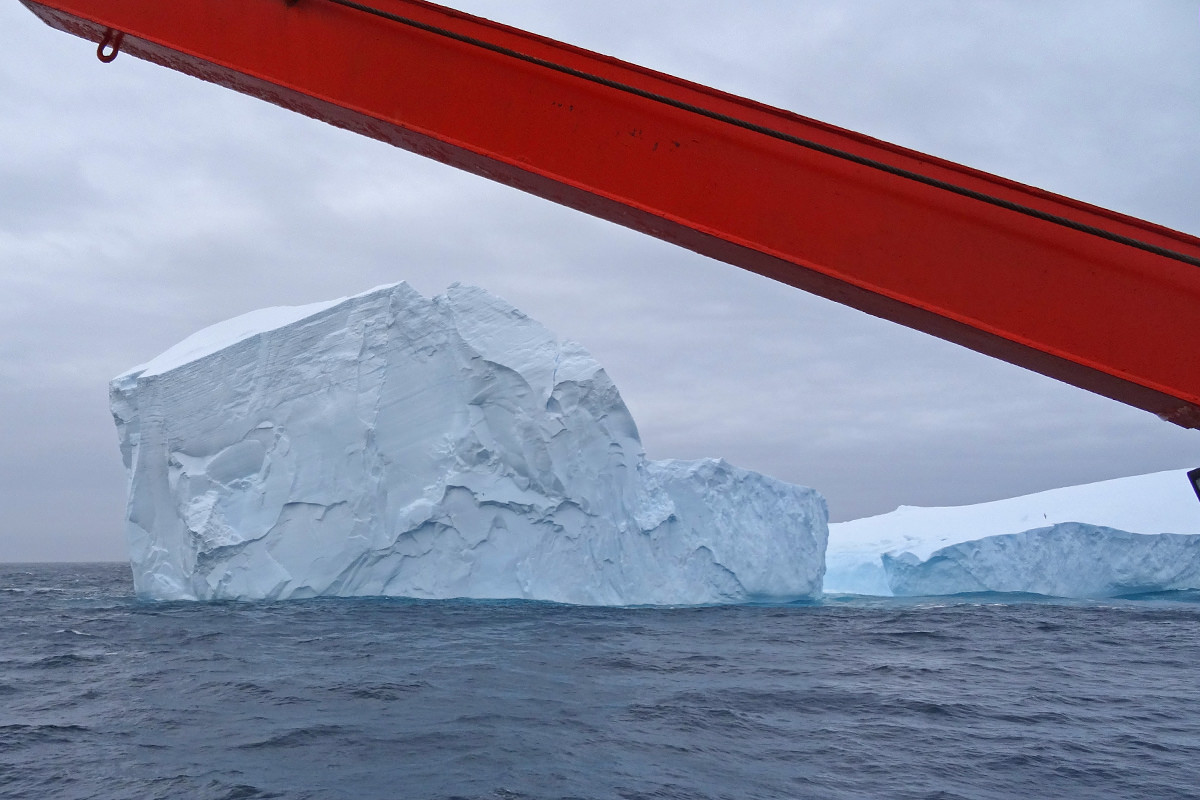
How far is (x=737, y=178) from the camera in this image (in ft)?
5.35

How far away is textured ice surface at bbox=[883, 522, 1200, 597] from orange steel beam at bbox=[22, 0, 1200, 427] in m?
23.2

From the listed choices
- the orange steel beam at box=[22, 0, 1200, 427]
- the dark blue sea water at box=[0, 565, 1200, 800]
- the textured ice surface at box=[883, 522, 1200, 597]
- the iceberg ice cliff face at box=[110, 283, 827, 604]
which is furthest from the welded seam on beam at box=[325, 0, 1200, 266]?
the textured ice surface at box=[883, 522, 1200, 597]

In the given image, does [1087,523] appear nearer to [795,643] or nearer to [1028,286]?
[795,643]

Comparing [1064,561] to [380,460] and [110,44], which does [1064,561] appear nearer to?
[380,460]

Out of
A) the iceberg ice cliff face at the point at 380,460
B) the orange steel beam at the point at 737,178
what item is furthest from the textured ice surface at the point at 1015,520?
the orange steel beam at the point at 737,178

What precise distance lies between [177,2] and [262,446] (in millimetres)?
13956

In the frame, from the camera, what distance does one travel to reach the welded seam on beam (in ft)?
4.79

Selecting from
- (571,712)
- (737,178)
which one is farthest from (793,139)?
(571,712)

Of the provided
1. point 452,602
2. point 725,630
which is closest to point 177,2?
point 725,630

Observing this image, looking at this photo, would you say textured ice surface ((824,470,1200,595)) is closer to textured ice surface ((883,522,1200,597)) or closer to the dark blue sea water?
textured ice surface ((883,522,1200,597))

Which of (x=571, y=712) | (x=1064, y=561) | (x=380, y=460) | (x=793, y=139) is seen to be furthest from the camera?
(x=1064, y=561)

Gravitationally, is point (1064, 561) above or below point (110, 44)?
below

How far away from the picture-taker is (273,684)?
732 cm

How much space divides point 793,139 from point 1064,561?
2518 cm
